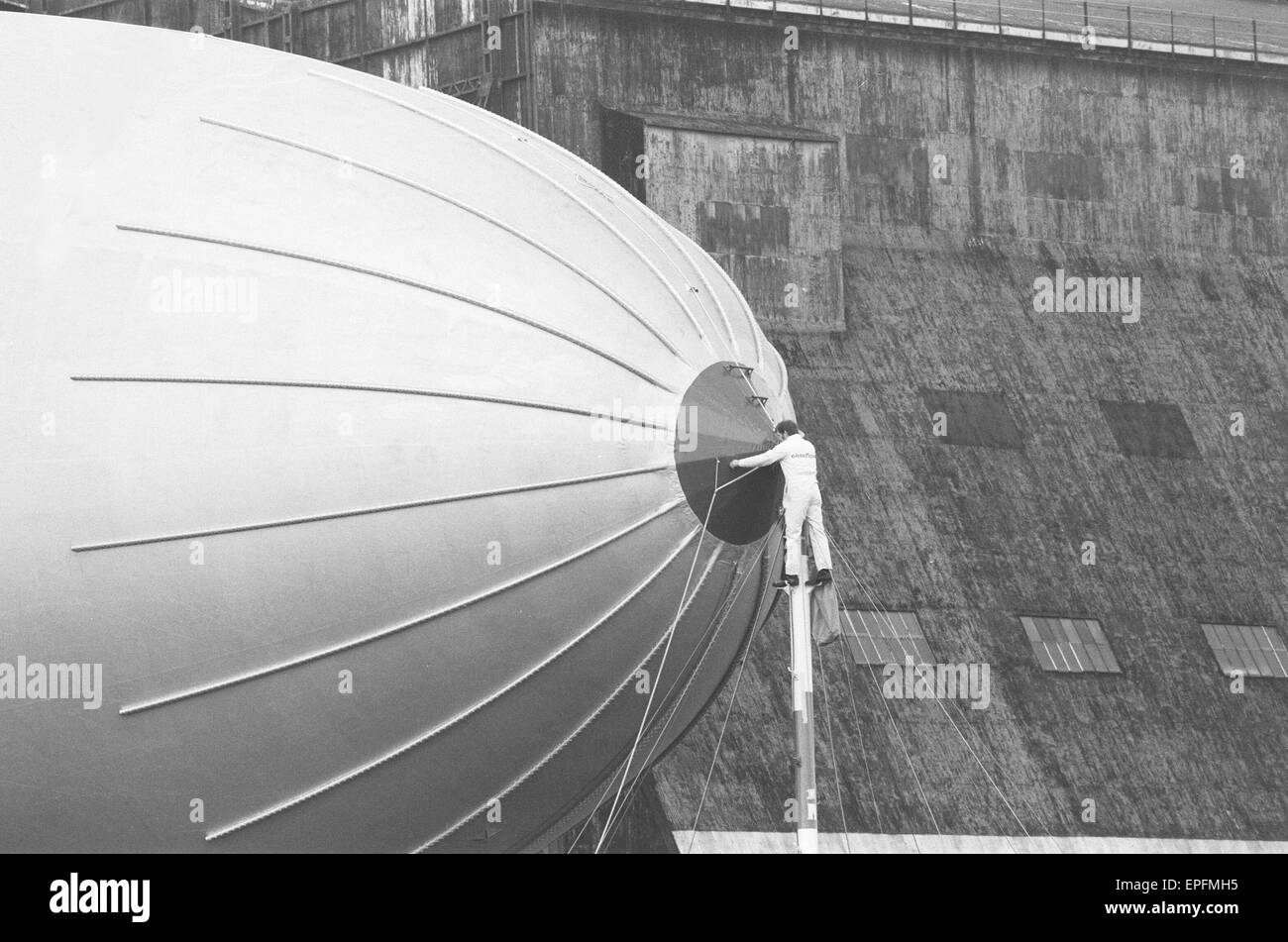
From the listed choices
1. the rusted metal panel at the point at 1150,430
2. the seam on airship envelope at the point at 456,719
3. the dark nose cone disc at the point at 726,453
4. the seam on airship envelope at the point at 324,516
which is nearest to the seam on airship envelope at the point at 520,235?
the dark nose cone disc at the point at 726,453

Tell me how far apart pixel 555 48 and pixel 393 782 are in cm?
3362

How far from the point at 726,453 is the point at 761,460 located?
0.85 ft

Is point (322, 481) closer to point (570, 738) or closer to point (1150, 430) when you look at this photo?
point (570, 738)

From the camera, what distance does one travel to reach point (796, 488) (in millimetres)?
16656

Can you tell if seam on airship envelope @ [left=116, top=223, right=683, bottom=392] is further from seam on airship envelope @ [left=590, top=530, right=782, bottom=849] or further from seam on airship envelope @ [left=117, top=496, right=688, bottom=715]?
seam on airship envelope @ [left=590, top=530, right=782, bottom=849]

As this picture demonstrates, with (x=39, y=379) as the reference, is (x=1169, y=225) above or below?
above

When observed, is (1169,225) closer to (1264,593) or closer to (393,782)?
(1264,593)

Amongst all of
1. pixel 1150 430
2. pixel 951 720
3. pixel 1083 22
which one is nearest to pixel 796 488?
pixel 951 720

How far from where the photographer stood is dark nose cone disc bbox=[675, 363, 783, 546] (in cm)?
1642

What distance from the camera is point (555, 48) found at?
158 ft

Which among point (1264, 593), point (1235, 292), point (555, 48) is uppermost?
point (555, 48)
